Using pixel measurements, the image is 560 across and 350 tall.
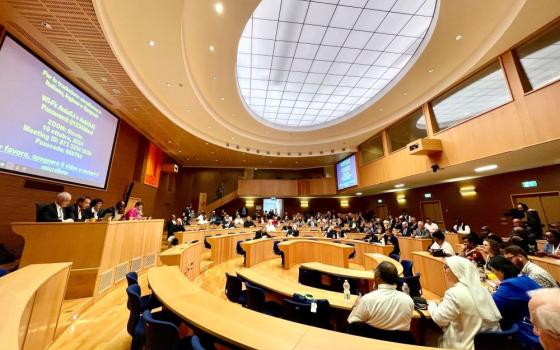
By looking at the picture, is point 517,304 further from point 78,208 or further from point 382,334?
point 78,208

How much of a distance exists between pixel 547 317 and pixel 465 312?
3.72 ft

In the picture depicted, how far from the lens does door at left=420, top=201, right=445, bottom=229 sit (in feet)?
32.1

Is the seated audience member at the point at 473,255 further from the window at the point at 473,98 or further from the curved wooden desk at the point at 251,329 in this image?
the curved wooden desk at the point at 251,329

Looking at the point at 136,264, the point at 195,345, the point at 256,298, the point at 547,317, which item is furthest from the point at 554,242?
the point at 136,264

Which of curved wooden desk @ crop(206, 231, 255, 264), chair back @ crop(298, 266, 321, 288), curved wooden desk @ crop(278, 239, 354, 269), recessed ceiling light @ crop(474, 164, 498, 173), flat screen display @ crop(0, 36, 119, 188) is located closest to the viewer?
flat screen display @ crop(0, 36, 119, 188)

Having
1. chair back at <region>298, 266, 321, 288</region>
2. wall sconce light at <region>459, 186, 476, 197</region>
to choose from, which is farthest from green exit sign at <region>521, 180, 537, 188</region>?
chair back at <region>298, 266, 321, 288</region>

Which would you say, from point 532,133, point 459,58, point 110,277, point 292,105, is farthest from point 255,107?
point 532,133

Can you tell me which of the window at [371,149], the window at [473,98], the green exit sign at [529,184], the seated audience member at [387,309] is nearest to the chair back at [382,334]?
the seated audience member at [387,309]

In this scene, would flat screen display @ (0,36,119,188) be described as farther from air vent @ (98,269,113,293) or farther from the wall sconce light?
the wall sconce light

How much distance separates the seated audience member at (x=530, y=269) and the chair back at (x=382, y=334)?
1.96 m

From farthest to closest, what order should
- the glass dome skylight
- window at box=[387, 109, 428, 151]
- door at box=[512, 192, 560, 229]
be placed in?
window at box=[387, 109, 428, 151]
door at box=[512, 192, 560, 229]
the glass dome skylight

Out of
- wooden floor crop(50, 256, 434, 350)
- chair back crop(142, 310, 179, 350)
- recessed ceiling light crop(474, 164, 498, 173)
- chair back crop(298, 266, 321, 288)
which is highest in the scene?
recessed ceiling light crop(474, 164, 498, 173)

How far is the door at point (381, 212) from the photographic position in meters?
13.2

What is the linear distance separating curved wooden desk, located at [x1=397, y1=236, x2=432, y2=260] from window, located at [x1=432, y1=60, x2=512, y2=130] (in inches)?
155
